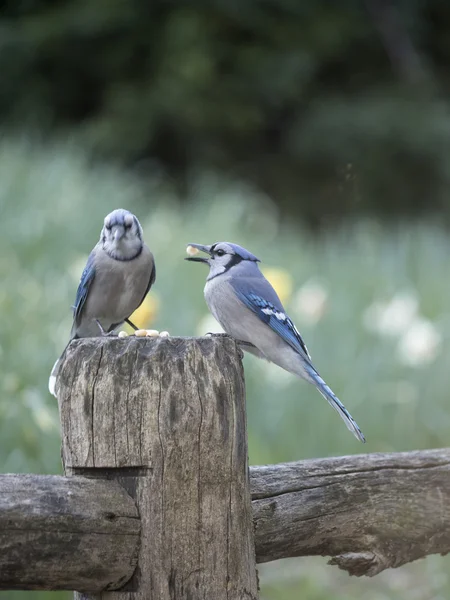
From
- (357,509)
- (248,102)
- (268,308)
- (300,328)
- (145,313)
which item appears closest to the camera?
(357,509)

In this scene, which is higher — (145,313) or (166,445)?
(145,313)

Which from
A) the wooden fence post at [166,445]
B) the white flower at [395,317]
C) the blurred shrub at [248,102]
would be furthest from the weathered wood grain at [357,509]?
the blurred shrub at [248,102]

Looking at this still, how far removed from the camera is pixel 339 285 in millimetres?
5523

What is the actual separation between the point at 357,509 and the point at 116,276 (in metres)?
0.79

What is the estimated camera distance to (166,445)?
1.58 meters

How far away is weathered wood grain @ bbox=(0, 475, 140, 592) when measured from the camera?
147cm

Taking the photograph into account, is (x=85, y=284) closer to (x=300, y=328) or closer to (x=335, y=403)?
(x=335, y=403)

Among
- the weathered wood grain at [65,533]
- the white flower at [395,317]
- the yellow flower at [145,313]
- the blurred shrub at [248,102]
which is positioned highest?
the blurred shrub at [248,102]

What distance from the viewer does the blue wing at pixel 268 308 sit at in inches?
86.4

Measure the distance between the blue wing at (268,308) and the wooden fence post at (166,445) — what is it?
58cm

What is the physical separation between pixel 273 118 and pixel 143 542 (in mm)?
9778

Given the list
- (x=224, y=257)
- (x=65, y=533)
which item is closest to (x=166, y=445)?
(x=65, y=533)

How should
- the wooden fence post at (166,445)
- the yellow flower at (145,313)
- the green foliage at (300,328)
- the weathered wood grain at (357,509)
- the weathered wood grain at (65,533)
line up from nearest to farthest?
the weathered wood grain at (65,533)
the wooden fence post at (166,445)
the weathered wood grain at (357,509)
the yellow flower at (145,313)
the green foliage at (300,328)

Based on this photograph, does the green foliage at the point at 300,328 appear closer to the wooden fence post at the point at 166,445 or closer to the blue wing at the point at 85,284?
the blue wing at the point at 85,284
